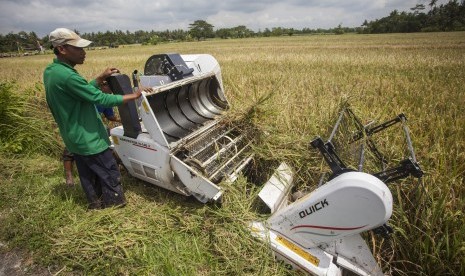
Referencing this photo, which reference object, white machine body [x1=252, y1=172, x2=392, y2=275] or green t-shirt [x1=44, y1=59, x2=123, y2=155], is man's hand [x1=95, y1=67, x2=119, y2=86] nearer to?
green t-shirt [x1=44, y1=59, x2=123, y2=155]

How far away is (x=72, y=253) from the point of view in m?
2.66

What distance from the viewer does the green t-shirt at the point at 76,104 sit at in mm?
2633

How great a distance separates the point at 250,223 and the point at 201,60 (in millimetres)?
2966

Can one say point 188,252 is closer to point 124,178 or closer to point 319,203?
point 319,203

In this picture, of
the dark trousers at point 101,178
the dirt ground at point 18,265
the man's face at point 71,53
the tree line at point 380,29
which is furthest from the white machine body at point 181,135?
the tree line at point 380,29

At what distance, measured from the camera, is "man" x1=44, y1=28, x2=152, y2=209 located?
8.65 feet

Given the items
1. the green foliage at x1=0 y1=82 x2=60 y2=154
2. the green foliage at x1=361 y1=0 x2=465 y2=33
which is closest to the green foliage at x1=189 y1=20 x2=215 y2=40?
the green foliage at x1=361 y1=0 x2=465 y2=33

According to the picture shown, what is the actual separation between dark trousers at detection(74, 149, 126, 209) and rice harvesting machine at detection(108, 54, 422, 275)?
30 cm

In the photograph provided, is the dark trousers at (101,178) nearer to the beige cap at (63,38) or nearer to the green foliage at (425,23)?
the beige cap at (63,38)

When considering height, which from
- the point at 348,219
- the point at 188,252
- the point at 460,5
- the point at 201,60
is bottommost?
the point at 188,252

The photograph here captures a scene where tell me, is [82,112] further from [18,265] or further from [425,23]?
[425,23]

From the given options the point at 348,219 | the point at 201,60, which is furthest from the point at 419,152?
the point at 201,60

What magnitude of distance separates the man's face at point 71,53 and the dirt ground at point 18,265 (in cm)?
208

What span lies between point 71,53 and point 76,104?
521mm
